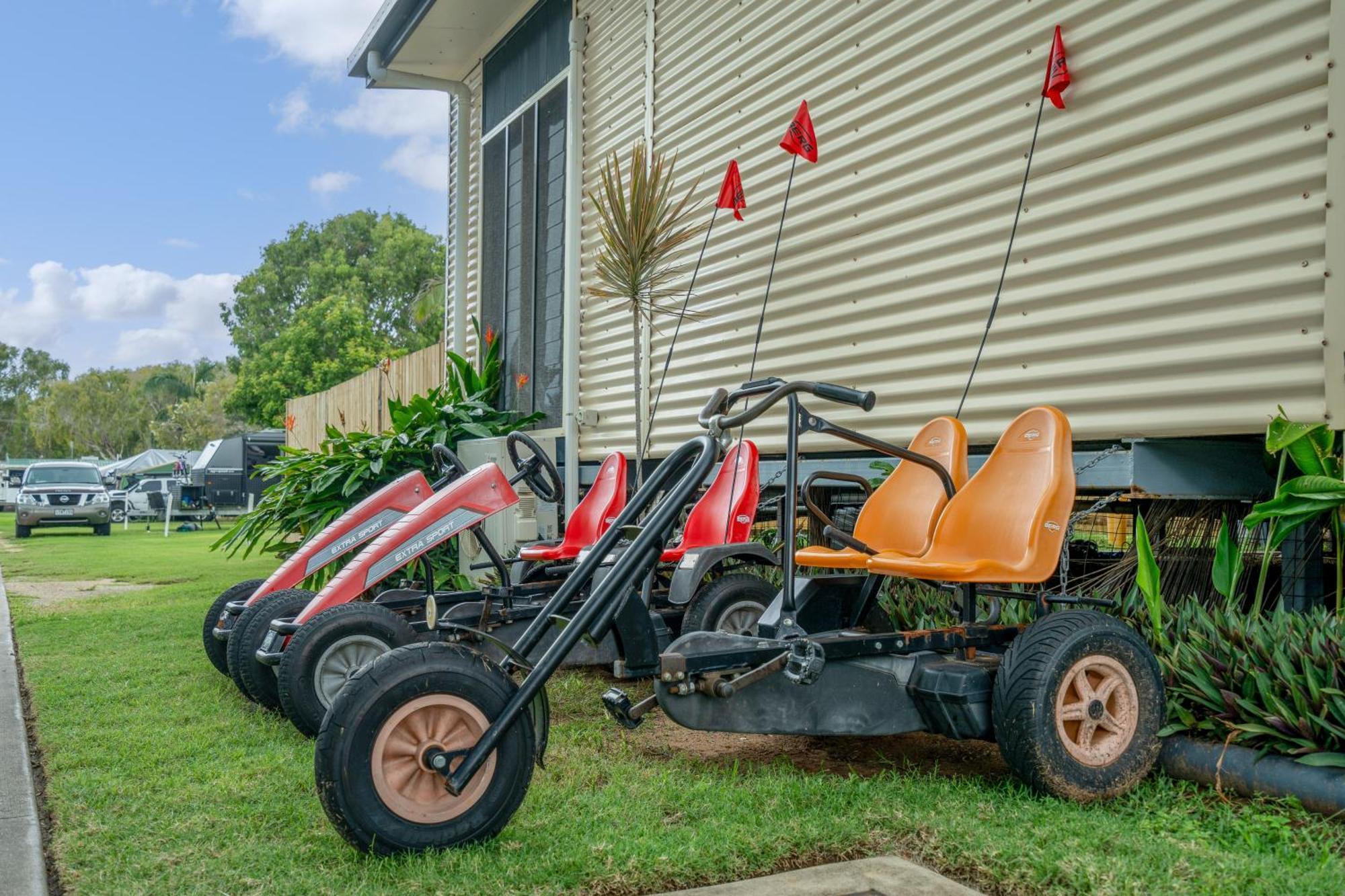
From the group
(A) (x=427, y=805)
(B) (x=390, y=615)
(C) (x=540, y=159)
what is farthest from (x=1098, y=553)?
(C) (x=540, y=159)

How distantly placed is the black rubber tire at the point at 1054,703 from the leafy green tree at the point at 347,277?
44.4 meters

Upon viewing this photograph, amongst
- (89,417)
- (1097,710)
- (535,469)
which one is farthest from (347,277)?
(1097,710)

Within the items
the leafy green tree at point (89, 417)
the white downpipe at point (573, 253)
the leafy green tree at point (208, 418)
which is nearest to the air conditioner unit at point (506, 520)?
the white downpipe at point (573, 253)

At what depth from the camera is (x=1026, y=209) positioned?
526cm

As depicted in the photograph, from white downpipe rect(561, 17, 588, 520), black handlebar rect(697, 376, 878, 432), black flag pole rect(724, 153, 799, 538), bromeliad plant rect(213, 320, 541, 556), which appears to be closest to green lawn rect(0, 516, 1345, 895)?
black handlebar rect(697, 376, 878, 432)

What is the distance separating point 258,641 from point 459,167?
8741 mm

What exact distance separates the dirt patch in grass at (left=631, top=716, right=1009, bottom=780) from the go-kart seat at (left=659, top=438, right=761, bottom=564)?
1.32 m

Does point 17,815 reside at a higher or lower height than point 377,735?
lower

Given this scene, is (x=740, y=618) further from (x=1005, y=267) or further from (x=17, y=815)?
(x=17, y=815)

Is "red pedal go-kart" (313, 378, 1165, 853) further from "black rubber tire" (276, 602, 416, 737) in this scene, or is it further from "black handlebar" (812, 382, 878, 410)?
"black rubber tire" (276, 602, 416, 737)

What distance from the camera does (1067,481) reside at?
391cm

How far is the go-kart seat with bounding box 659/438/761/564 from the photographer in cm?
586

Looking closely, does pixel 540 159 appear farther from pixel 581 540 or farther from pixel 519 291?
pixel 581 540

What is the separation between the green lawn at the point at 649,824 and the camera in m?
2.89
